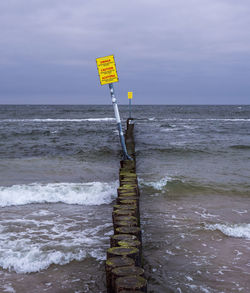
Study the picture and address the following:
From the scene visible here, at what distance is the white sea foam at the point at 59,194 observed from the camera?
7404 millimetres

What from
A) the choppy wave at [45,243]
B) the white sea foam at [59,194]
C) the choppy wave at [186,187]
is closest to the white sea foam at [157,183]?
the choppy wave at [186,187]

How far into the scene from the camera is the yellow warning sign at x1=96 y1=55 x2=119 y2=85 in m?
8.56

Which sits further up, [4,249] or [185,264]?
[4,249]

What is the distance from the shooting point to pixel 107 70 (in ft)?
28.2

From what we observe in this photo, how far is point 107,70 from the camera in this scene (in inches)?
339

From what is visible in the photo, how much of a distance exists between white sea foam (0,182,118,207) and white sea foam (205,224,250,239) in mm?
2664

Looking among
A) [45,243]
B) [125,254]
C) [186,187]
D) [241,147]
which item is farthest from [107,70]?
[241,147]

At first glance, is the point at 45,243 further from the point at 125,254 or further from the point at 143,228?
the point at 125,254

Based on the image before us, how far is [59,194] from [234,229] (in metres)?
4.09

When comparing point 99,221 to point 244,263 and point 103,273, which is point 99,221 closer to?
point 103,273

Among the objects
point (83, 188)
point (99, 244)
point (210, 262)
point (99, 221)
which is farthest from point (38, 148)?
point (210, 262)

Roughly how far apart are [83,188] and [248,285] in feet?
16.3

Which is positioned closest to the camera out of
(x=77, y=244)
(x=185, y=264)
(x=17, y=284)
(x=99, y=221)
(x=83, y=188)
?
(x=17, y=284)

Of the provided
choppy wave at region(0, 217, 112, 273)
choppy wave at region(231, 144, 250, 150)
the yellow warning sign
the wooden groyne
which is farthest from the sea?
choppy wave at region(231, 144, 250, 150)
